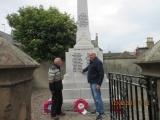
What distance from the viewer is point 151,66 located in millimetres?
1682

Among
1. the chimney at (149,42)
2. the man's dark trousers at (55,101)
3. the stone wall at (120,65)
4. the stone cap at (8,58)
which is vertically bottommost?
the man's dark trousers at (55,101)

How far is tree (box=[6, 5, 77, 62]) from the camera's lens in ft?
34.8

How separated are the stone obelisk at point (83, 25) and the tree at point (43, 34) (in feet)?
12.0

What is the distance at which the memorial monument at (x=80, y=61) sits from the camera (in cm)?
598

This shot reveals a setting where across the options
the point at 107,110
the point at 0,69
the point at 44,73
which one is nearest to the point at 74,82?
the point at 107,110

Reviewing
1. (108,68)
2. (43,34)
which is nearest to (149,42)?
(108,68)

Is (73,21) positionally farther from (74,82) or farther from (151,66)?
(151,66)

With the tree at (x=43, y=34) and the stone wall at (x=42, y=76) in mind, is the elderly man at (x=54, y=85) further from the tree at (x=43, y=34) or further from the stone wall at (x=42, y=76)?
the stone wall at (x=42, y=76)

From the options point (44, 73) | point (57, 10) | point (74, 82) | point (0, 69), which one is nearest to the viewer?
point (0, 69)

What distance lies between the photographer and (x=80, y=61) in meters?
6.52

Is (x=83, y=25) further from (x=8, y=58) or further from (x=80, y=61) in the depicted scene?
(x=8, y=58)

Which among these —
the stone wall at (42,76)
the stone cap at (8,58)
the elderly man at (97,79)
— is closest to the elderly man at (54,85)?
the elderly man at (97,79)

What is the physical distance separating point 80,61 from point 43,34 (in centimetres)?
489

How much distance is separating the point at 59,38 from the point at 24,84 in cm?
919
